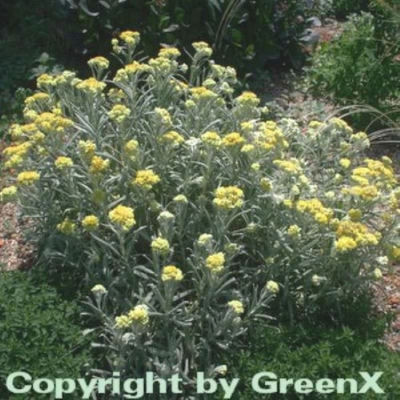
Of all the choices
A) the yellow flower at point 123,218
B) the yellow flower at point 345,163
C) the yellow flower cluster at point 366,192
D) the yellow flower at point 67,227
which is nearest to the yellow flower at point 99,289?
the yellow flower at point 123,218

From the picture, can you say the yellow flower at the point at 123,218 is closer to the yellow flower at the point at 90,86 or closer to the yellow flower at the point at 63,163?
the yellow flower at the point at 63,163

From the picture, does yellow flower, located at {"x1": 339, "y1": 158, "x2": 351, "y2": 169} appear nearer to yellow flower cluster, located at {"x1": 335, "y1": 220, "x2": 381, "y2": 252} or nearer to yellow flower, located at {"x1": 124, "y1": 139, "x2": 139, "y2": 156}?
yellow flower cluster, located at {"x1": 335, "y1": 220, "x2": 381, "y2": 252}

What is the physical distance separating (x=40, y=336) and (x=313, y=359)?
1.09m

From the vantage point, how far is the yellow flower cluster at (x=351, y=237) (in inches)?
126

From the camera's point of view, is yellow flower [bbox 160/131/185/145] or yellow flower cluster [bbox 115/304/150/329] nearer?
yellow flower cluster [bbox 115/304/150/329]

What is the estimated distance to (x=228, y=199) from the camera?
321 centimetres

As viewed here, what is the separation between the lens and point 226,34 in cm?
544

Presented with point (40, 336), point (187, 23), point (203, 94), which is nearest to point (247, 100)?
point (203, 94)

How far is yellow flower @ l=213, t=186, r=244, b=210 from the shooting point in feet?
10.5

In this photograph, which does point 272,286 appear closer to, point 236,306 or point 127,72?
point 236,306

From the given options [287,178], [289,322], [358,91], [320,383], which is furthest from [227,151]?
[358,91]

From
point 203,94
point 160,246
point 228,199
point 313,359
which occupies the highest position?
point 203,94

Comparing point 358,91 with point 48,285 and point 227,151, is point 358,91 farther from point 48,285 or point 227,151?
point 48,285

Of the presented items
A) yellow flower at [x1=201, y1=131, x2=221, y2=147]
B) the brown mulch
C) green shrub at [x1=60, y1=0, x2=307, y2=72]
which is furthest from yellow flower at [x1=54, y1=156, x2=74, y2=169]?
green shrub at [x1=60, y1=0, x2=307, y2=72]
